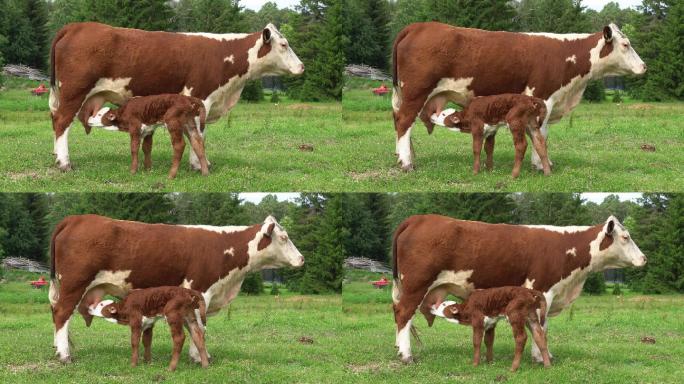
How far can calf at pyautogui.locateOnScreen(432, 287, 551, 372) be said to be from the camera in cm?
2070

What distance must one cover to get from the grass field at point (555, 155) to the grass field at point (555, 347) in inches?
156

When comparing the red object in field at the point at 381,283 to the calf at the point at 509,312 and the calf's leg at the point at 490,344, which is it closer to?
the calf's leg at the point at 490,344

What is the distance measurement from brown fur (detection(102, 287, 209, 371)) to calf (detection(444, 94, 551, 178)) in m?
7.46

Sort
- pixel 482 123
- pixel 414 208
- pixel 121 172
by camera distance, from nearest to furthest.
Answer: pixel 482 123
pixel 121 172
pixel 414 208

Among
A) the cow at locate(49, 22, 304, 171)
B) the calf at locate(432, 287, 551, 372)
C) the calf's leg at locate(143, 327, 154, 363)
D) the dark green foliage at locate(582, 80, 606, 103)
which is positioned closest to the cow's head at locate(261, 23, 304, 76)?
the cow at locate(49, 22, 304, 171)

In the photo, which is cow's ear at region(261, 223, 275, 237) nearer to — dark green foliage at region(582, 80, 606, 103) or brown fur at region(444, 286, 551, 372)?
brown fur at region(444, 286, 551, 372)

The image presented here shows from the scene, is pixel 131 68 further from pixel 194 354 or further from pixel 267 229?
pixel 194 354

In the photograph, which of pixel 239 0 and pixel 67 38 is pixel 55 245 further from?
pixel 239 0

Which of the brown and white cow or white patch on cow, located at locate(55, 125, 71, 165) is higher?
white patch on cow, located at locate(55, 125, 71, 165)

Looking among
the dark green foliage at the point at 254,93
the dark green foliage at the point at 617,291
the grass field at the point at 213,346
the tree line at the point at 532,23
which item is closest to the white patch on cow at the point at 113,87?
the grass field at the point at 213,346

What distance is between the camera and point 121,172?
2538cm

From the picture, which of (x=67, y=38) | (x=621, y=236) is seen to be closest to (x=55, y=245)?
(x=67, y=38)

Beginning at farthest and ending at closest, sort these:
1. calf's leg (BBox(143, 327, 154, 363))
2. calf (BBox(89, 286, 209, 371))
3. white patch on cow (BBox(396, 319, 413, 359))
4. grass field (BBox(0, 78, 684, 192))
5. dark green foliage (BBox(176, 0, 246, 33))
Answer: dark green foliage (BBox(176, 0, 246, 33))
grass field (BBox(0, 78, 684, 192))
calf's leg (BBox(143, 327, 154, 363))
white patch on cow (BBox(396, 319, 413, 359))
calf (BBox(89, 286, 209, 371))

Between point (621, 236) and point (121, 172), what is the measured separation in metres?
11.9
